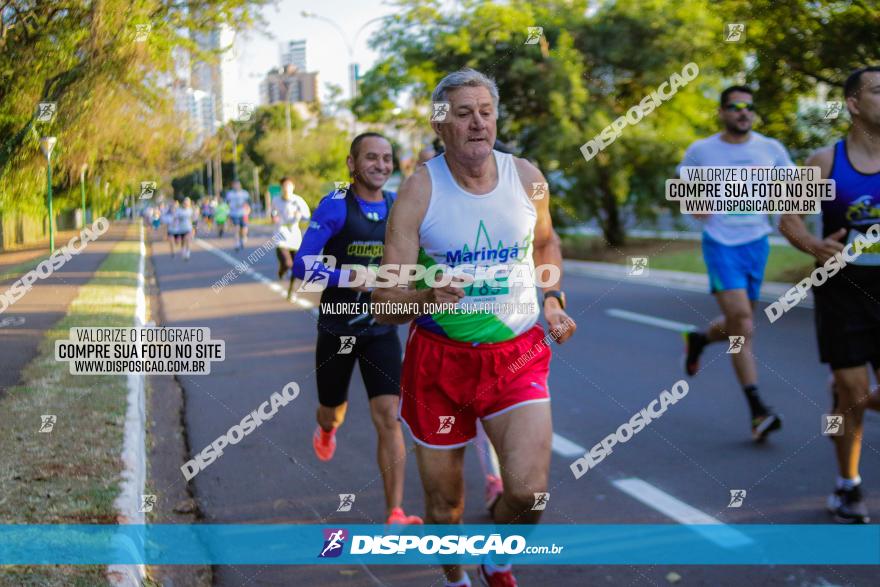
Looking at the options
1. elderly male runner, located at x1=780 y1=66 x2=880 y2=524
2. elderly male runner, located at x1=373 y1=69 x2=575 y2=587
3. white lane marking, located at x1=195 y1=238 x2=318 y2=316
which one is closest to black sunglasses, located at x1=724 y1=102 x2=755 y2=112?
elderly male runner, located at x1=780 y1=66 x2=880 y2=524

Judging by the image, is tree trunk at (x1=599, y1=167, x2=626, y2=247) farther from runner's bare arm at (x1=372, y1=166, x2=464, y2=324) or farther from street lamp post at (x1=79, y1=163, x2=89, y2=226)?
runner's bare arm at (x1=372, y1=166, x2=464, y2=324)

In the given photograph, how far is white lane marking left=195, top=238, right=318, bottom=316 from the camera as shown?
48.0ft

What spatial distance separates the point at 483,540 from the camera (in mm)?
4121

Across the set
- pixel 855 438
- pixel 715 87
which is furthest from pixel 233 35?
pixel 715 87

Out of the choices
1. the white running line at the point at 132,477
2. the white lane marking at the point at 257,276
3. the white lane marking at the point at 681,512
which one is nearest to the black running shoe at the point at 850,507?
the white lane marking at the point at 681,512

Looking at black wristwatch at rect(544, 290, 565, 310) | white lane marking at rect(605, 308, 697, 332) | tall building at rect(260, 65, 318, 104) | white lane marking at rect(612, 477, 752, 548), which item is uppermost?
tall building at rect(260, 65, 318, 104)

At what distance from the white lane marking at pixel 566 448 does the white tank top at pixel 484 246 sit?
101 inches

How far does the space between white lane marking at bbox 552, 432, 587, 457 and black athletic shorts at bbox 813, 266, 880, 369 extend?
1866 millimetres

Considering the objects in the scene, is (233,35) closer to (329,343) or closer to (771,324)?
(329,343)

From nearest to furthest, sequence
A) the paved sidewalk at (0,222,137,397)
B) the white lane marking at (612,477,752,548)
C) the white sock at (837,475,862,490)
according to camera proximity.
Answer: the white lane marking at (612,477,752,548) → the white sock at (837,475,862,490) → the paved sidewalk at (0,222,137,397)

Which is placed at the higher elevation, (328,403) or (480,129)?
(480,129)

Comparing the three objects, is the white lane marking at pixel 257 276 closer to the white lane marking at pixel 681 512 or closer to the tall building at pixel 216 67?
the tall building at pixel 216 67

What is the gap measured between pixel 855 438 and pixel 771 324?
6648 millimetres

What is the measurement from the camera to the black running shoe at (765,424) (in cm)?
584
